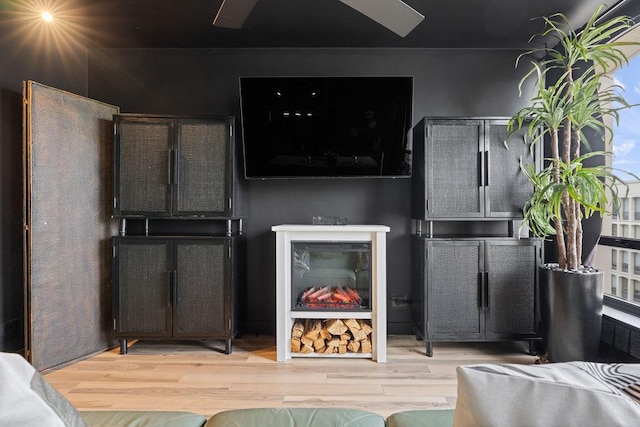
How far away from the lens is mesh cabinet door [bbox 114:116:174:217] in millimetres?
2916

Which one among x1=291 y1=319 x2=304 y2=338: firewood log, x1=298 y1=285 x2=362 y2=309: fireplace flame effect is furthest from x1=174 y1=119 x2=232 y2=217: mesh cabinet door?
x1=291 y1=319 x2=304 y2=338: firewood log

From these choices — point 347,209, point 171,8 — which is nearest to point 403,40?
point 347,209

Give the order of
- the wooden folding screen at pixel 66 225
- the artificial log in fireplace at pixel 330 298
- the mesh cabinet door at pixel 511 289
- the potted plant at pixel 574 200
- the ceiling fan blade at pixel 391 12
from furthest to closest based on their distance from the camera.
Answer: the artificial log in fireplace at pixel 330 298 → the mesh cabinet door at pixel 511 289 → the wooden folding screen at pixel 66 225 → the potted plant at pixel 574 200 → the ceiling fan blade at pixel 391 12

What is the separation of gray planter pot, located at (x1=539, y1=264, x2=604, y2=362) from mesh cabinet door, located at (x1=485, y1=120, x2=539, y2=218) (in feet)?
2.02

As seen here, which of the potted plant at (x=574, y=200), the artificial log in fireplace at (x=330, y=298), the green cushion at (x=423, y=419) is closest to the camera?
the green cushion at (x=423, y=419)

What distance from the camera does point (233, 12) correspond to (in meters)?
1.69

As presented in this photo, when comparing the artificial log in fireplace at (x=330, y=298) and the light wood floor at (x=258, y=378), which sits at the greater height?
the artificial log in fireplace at (x=330, y=298)

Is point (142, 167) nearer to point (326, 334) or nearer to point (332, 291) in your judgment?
point (332, 291)

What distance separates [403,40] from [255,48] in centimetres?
133

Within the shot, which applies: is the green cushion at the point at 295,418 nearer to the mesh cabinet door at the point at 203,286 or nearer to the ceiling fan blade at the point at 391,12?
the ceiling fan blade at the point at 391,12

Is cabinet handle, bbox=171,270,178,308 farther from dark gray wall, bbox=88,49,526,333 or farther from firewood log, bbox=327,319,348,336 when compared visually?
firewood log, bbox=327,319,348,336

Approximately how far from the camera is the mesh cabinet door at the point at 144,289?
2.88 m

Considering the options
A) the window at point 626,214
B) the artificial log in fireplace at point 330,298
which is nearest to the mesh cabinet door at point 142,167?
the artificial log in fireplace at point 330,298

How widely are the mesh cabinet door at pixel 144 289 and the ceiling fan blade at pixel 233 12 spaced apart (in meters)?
1.77
